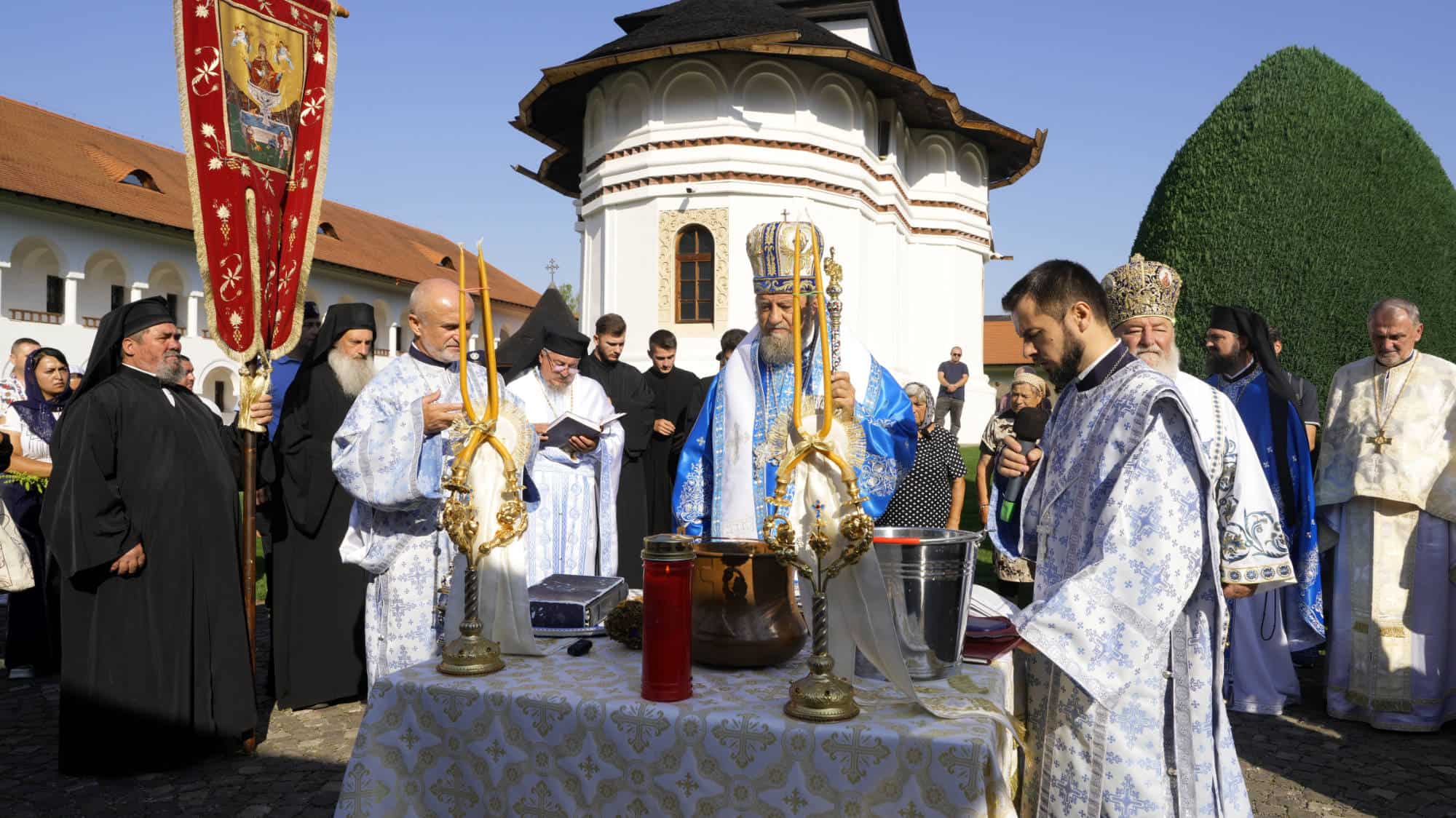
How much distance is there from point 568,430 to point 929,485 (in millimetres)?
2520

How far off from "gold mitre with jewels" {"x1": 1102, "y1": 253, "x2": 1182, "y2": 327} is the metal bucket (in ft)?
5.28

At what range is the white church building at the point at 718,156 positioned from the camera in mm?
17516

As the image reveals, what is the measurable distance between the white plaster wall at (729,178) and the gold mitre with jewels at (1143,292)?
13.5 meters

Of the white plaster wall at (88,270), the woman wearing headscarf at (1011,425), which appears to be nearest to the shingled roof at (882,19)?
the white plaster wall at (88,270)

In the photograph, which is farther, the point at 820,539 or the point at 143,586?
the point at 143,586

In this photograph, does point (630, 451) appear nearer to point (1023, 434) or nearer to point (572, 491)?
point (572, 491)

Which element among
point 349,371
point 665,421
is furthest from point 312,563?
point 665,421

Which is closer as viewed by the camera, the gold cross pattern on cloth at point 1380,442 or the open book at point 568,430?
the open book at point 568,430

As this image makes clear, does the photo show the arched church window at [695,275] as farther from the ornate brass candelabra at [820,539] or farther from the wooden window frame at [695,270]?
the ornate brass candelabra at [820,539]

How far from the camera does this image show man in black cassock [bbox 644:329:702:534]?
25.2 feet

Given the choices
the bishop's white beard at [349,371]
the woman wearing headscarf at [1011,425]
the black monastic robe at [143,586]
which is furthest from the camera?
the woman wearing headscarf at [1011,425]

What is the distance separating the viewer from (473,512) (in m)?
2.23

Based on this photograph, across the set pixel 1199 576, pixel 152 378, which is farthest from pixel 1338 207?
pixel 152 378

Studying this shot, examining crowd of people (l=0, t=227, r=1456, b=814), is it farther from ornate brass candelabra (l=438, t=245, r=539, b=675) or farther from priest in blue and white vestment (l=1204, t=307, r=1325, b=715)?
ornate brass candelabra (l=438, t=245, r=539, b=675)
